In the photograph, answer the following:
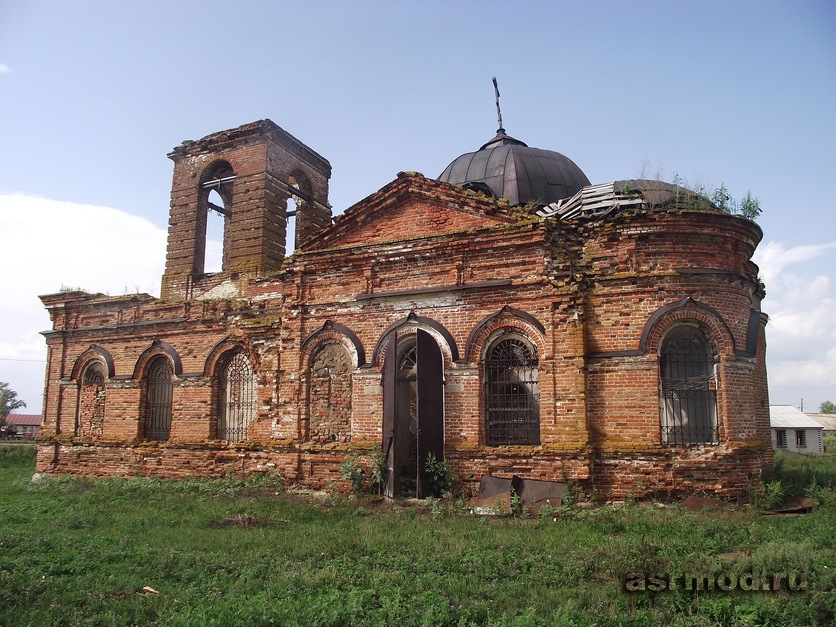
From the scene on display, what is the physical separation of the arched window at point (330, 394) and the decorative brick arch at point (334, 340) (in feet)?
0.40

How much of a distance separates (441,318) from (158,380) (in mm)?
7564

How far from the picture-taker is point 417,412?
Result: 35.8 feet

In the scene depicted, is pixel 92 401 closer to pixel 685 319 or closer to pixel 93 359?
pixel 93 359

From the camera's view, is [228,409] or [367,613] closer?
[367,613]

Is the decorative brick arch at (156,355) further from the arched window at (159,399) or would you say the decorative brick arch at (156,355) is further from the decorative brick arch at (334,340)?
the decorative brick arch at (334,340)

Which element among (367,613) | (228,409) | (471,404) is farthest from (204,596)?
(228,409)

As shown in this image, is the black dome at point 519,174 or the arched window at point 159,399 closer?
the arched window at point 159,399

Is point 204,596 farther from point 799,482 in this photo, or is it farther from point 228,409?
point 799,482

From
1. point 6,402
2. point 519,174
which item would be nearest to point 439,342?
point 519,174

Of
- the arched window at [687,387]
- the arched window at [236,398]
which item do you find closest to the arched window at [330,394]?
the arched window at [236,398]

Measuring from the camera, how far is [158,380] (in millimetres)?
14734

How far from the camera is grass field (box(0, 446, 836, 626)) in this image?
4965mm

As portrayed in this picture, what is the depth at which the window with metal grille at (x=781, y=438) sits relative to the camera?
36.2 m

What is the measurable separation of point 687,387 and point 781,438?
104 ft
